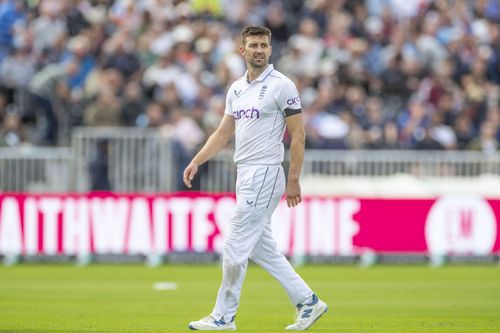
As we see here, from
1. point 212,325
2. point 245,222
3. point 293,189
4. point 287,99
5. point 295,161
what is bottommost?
point 212,325

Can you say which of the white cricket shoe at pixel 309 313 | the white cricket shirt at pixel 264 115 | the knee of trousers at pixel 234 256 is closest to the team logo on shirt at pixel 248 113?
the white cricket shirt at pixel 264 115

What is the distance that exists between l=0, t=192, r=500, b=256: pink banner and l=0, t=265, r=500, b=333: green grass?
467mm

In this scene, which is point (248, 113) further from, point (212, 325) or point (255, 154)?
point (212, 325)

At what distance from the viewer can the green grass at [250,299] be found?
41.1 feet

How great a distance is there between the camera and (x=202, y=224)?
76.0 ft

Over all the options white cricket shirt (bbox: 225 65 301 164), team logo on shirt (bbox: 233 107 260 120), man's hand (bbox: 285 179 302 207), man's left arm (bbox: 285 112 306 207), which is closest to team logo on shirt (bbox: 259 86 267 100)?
white cricket shirt (bbox: 225 65 301 164)

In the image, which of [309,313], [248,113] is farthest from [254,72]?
[309,313]

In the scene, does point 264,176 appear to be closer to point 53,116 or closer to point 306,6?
point 53,116

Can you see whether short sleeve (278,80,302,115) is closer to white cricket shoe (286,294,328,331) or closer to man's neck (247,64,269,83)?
man's neck (247,64,269,83)

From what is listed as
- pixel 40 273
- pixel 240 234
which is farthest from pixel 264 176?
pixel 40 273

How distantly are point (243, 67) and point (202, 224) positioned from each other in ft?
17.5

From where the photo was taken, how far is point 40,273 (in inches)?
831

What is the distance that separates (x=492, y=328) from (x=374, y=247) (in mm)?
11172

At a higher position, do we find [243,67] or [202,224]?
[243,67]
